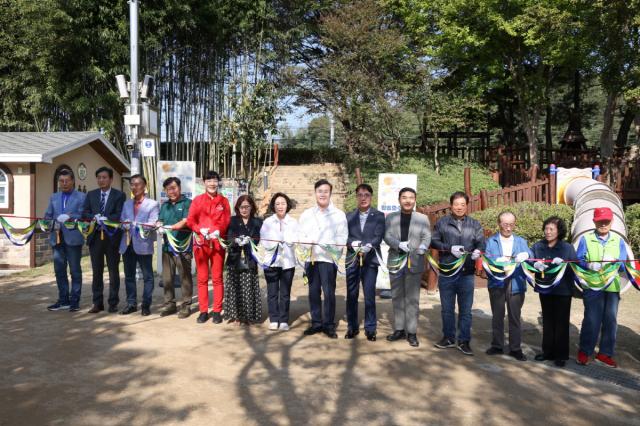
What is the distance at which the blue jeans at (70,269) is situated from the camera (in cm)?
651

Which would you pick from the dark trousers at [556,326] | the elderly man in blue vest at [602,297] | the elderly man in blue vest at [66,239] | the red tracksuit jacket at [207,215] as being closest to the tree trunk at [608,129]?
the elderly man in blue vest at [602,297]

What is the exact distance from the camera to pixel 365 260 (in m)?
5.50

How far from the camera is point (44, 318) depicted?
242 inches

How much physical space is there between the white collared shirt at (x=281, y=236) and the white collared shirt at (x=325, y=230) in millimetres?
188

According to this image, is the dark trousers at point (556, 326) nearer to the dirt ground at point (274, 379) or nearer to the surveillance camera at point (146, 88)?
the dirt ground at point (274, 379)

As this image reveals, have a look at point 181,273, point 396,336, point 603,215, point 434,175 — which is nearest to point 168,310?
point 181,273

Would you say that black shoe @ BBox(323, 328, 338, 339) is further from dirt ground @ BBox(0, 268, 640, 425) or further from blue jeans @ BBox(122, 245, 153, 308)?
blue jeans @ BBox(122, 245, 153, 308)

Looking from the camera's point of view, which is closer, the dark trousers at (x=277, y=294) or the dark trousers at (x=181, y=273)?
the dark trousers at (x=277, y=294)

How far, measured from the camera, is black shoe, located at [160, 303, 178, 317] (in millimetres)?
6325

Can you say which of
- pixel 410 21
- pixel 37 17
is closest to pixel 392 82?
pixel 410 21

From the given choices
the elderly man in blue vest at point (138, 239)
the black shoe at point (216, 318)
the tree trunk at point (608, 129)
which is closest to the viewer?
the black shoe at point (216, 318)

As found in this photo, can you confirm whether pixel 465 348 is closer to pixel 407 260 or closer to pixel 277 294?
pixel 407 260

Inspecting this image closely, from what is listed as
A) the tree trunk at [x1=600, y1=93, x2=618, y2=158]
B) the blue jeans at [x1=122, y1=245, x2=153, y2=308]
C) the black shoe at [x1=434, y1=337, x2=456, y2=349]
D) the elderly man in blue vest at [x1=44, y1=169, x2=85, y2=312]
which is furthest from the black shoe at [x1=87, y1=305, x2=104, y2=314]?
the tree trunk at [x1=600, y1=93, x2=618, y2=158]

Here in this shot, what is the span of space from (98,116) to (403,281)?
15384 mm
